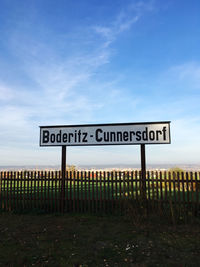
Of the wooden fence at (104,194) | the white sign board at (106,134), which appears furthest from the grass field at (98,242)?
the white sign board at (106,134)

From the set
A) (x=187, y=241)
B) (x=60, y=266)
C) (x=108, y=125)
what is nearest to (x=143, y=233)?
(x=187, y=241)

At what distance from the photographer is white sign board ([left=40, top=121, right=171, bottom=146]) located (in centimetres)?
778

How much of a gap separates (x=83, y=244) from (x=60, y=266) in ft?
3.68

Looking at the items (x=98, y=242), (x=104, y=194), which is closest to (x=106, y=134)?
(x=104, y=194)

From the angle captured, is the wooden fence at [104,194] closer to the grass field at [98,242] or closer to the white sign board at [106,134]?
the grass field at [98,242]

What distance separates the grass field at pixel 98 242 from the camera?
3.90 m

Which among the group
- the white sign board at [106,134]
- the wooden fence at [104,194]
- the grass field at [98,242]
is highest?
the white sign board at [106,134]

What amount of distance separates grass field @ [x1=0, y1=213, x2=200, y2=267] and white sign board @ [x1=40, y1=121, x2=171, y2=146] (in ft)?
9.17

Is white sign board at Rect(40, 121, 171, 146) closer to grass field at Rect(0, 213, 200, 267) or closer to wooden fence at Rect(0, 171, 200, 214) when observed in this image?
wooden fence at Rect(0, 171, 200, 214)

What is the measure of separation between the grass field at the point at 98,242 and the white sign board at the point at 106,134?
2.79 meters

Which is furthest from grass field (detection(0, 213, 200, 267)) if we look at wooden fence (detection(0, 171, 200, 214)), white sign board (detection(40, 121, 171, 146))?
white sign board (detection(40, 121, 171, 146))

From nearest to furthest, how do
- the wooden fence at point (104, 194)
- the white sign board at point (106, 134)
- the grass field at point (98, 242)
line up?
the grass field at point (98, 242)
the wooden fence at point (104, 194)
the white sign board at point (106, 134)

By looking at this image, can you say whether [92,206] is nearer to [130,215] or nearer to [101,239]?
[130,215]

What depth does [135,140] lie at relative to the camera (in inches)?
311
